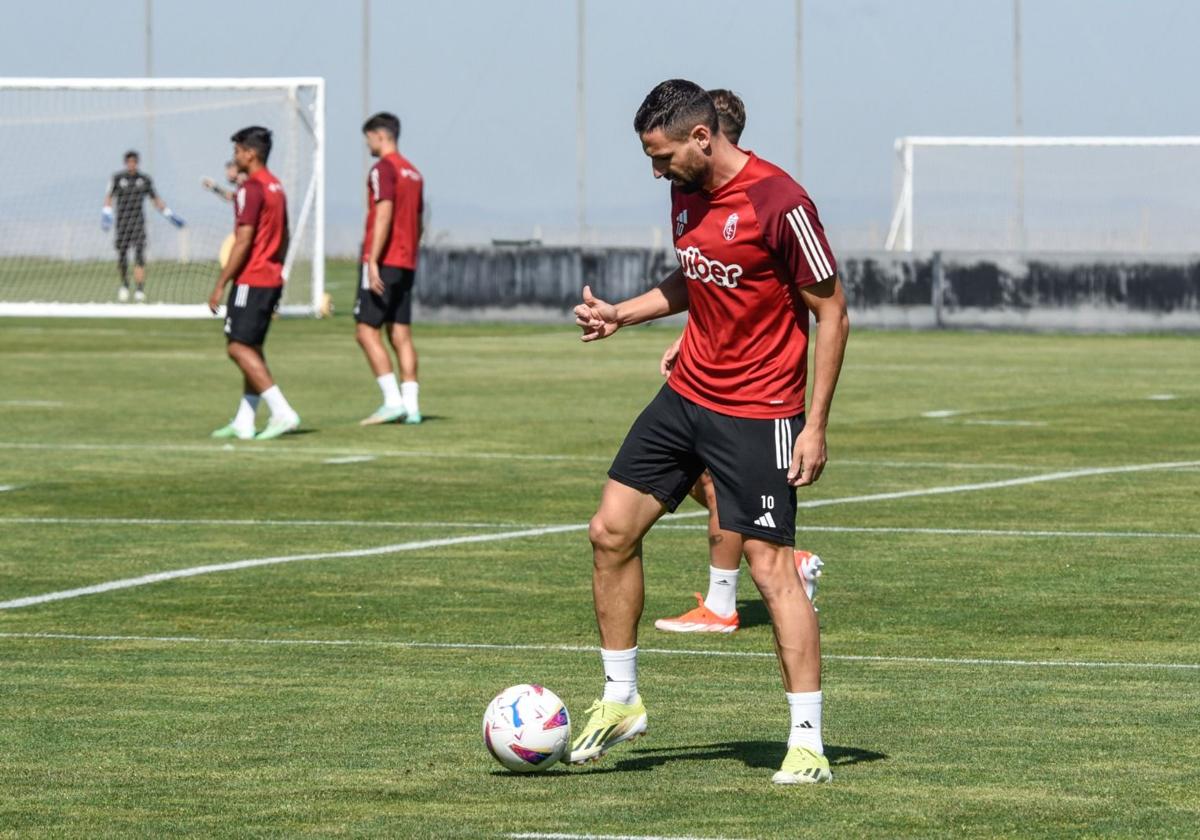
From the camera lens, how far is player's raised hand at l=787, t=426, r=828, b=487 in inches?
289

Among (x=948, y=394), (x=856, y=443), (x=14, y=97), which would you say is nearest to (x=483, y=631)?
(x=856, y=443)

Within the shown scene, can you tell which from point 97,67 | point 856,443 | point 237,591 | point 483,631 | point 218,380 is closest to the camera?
point 483,631

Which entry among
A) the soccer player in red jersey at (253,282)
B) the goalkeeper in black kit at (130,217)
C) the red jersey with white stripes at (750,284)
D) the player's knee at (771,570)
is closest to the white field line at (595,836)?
the player's knee at (771,570)

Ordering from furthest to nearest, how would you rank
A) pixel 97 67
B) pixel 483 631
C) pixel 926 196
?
pixel 97 67, pixel 926 196, pixel 483 631

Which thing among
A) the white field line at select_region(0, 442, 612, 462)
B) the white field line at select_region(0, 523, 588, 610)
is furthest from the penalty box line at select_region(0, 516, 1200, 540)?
the white field line at select_region(0, 442, 612, 462)

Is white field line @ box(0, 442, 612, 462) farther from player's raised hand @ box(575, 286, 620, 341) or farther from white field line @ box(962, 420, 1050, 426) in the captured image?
player's raised hand @ box(575, 286, 620, 341)

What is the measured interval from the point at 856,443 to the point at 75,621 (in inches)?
379

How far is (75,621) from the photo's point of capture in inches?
410

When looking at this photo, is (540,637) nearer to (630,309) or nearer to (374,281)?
(630,309)

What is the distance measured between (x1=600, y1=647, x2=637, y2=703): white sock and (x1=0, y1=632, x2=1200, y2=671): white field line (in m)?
1.89

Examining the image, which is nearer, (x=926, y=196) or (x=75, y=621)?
(x=75, y=621)

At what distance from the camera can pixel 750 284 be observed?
295 inches

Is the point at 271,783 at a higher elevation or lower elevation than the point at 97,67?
lower

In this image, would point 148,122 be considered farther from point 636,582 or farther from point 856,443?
point 636,582
